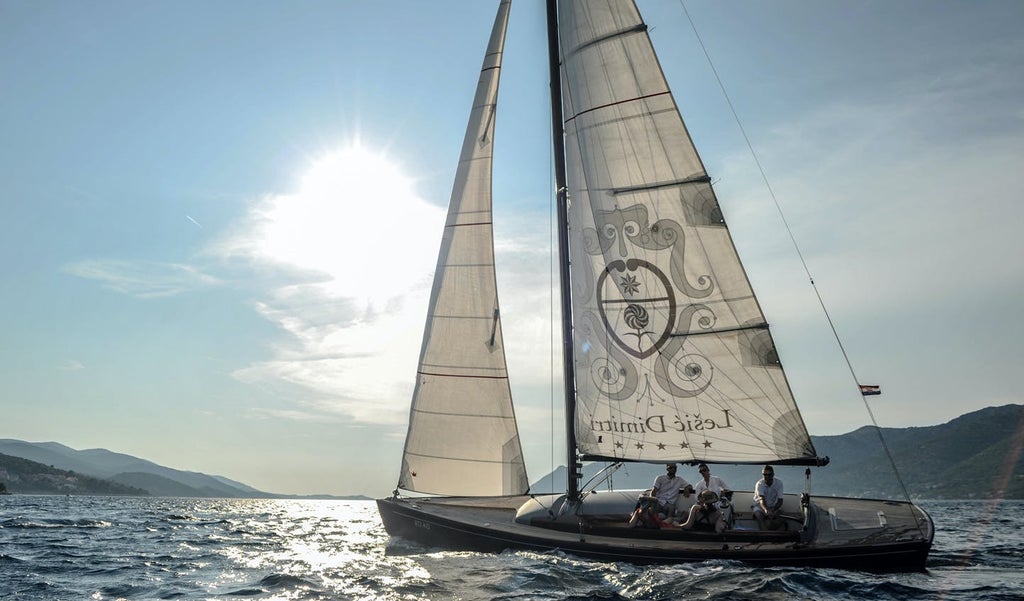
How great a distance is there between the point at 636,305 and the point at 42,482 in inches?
7194

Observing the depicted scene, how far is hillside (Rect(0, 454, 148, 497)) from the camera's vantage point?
152 meters

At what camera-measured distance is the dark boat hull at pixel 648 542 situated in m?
12.3

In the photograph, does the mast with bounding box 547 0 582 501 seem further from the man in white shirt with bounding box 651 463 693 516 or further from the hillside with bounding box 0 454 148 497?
the hillside with bounding box 0 454 148 497

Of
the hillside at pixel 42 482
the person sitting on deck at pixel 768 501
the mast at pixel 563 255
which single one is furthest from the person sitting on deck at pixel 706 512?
the hillside at pixel 42 482

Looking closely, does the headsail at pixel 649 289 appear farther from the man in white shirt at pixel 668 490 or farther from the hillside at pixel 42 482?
the hillside at pixel 42 482

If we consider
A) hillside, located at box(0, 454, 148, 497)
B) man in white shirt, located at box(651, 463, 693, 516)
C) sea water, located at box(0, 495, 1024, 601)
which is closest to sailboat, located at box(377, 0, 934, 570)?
man in white shirt, located at box(651, 463, 693, 516)

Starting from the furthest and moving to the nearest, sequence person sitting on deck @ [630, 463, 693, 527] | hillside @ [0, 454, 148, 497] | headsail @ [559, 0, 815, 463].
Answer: hillside @ [0, 454, 148, 497]
headsail @ [559, 0, 815, 463]
person sitting on deck @ [630, 463, 693, 527]

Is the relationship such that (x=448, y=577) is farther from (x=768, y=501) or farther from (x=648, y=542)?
(x=768, y=501)

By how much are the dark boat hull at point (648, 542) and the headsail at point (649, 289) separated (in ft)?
6.44

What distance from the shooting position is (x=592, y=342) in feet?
54.3

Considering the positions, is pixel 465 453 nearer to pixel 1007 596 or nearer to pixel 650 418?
pixel 650 418

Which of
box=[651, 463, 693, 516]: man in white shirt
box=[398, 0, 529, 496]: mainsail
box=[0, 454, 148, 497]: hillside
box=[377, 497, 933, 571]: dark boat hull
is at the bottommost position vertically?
box=[377, 497, 933, 571]: dark boat hull

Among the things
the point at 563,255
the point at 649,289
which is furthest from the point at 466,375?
the point at 649,289

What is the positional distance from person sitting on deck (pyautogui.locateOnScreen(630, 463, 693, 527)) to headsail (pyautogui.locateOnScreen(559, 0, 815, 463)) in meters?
0.51
